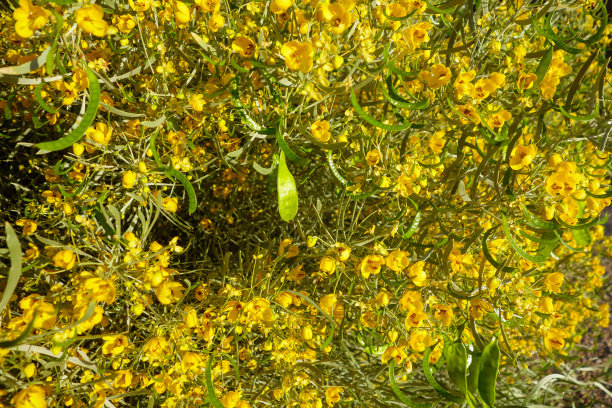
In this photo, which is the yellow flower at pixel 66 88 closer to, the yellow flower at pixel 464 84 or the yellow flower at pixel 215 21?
the yellow flower at pixel 215 21

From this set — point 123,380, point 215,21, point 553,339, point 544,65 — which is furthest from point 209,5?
point 553,339

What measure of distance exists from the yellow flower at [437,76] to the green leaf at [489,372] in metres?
0.49

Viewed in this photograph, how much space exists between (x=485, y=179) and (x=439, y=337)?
380 millimetres

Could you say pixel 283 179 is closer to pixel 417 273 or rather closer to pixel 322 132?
pixel 322 132

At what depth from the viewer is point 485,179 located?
2.91ft

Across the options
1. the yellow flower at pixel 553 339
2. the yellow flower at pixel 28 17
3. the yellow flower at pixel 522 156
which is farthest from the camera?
the yellow flower at pixel 553 339

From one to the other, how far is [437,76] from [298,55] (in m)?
0.31

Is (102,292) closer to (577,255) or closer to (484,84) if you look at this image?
(484,84)

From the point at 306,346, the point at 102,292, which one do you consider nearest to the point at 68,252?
the point at 102,292

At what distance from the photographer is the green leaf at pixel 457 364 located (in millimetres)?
722

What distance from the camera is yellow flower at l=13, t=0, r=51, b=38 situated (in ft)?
1.73

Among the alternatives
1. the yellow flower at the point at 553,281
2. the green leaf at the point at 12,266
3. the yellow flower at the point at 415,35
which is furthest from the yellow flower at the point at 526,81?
the green leaf at the point at 12,266

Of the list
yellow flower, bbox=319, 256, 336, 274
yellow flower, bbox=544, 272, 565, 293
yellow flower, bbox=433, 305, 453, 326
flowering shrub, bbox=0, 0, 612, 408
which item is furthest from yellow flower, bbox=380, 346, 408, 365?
yellow flower, bbox=544, 272, 565, 293

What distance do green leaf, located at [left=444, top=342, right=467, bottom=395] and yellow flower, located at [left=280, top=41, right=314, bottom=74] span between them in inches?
23.3
